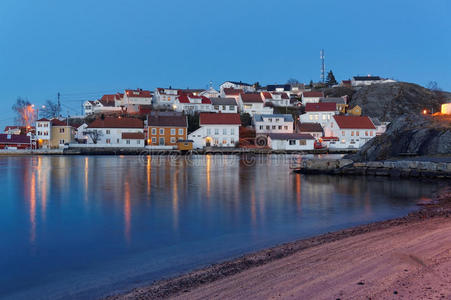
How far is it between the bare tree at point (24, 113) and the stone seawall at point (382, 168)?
70.5m

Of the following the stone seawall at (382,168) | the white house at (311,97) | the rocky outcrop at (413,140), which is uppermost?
the white house at (311,97)

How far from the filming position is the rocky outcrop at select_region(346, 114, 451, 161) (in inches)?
1113

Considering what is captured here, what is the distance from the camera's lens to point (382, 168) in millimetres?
27750

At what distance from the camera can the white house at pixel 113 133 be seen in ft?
212

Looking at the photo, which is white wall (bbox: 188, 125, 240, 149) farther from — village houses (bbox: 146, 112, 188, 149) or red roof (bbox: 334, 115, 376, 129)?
red roof (bbox: 334, 115, 376, 129)

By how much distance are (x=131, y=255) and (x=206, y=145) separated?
188 ft

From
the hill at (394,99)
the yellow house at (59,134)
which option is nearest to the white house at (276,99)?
the hill at (394,99)

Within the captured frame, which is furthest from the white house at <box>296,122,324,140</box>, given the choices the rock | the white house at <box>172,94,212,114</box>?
the rock

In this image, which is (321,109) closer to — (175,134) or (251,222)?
(175,134)

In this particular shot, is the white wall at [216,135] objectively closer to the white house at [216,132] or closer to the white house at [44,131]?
the white house at [216,132]

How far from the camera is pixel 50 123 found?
65.8m

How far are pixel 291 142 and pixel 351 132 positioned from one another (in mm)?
12847

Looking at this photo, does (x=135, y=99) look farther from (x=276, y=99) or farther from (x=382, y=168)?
(x=382, y=168)

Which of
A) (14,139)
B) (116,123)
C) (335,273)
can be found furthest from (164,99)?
(335,273)
